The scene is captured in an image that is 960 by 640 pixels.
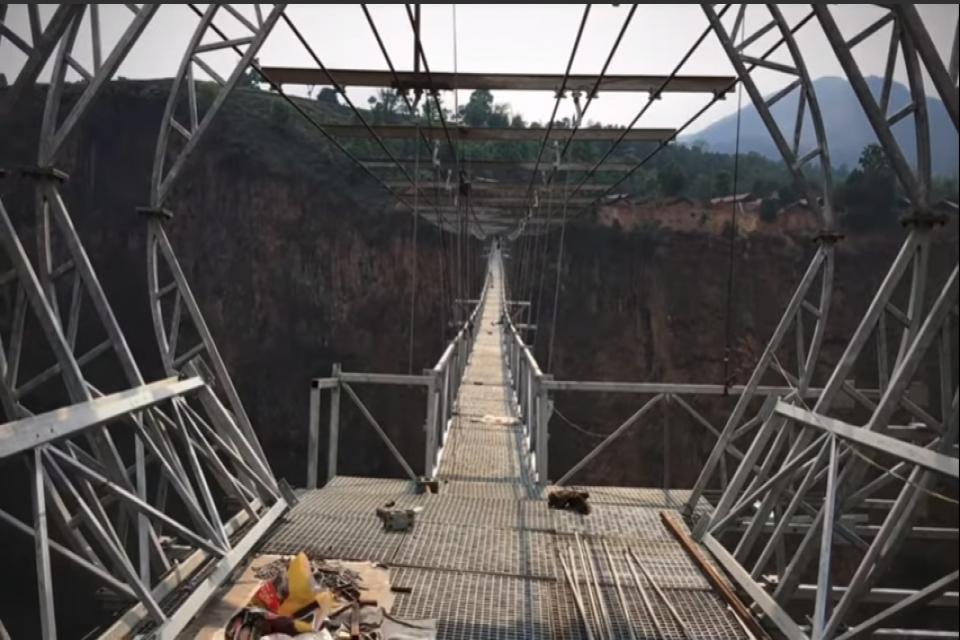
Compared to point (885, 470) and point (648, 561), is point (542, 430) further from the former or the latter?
point (885, 470)

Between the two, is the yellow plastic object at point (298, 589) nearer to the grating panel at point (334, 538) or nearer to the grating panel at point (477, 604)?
the grating panel at point (477, 604)

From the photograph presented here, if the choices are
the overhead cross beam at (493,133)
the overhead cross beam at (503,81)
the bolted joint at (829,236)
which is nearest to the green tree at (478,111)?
the overhead cross beam at (493,133)

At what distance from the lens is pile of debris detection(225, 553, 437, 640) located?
3.15 metres

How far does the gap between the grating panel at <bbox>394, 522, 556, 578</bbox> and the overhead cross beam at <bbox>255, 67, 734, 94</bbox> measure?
403 cm

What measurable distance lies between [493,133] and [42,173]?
5.68 meters

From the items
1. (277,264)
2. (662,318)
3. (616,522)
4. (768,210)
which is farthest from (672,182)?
(616,522)

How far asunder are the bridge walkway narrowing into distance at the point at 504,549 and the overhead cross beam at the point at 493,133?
14.1ft

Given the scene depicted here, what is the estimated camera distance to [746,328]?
26859 mm

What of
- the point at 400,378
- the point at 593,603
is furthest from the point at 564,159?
the point at 593,603

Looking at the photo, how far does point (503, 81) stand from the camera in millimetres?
6078

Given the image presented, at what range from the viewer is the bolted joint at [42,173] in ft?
12.1

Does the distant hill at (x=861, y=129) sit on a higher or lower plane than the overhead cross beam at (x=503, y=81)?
lower

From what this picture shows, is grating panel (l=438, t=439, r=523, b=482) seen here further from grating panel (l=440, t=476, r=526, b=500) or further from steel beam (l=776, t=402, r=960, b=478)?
steel beam (l=776, t=402, r=960, b=478)

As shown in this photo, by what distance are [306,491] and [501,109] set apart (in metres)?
60.0
